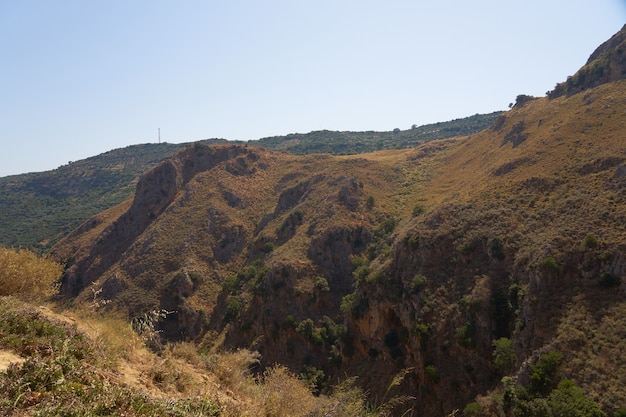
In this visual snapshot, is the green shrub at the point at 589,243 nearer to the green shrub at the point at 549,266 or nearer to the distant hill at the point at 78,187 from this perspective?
the green shrub at the point at 549,266

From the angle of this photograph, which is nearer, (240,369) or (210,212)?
(240,369)

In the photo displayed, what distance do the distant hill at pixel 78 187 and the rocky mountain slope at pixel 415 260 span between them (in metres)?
29.6

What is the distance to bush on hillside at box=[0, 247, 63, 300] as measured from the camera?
1274 cm

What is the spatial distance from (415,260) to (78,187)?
127 metres

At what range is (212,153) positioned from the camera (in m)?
76.6

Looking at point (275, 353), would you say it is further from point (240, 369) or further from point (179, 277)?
point (240, 369)

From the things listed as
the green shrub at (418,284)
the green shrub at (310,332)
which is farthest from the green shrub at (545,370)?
the green shrub at (310,332)

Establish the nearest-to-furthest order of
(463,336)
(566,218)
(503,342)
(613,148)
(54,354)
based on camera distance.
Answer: (54,354), (503,342), (463,336), (566,218), (613,148)

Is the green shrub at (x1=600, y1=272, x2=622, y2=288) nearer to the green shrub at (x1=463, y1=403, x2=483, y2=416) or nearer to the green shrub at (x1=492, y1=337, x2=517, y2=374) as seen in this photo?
the green shrub at (x1=492, y1=337, x2=517, y2=374)

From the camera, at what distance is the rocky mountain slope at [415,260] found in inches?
880

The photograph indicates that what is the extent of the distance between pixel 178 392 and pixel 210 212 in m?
55.1

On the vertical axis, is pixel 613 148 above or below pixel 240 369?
above

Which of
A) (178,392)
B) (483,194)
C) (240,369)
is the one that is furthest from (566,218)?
(178,392)

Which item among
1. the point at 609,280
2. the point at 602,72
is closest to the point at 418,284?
the point at 609,280
